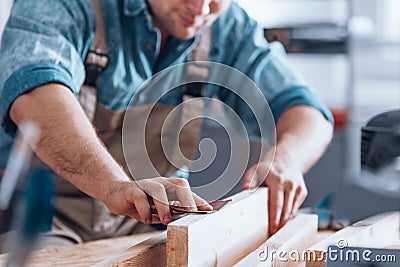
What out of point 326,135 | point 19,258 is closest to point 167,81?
point 326,135

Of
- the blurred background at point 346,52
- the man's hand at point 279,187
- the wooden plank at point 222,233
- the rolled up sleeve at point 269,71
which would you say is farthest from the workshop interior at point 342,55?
the wooden plank at point 222,233

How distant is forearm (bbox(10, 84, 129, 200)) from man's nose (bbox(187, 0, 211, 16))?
125mm

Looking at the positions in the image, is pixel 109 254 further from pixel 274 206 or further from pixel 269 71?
pixel 269 71

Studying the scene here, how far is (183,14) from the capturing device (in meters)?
0.61

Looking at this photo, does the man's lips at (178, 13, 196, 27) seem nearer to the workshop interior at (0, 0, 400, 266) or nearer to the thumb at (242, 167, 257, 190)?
the thumb at (242, 167, 257, 190)

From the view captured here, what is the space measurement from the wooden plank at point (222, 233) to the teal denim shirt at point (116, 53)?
17cm

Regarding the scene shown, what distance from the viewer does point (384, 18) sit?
151 centimetres

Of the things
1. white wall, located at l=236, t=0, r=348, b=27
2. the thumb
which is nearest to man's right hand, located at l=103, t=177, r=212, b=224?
the thumb

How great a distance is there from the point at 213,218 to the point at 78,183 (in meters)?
0.12

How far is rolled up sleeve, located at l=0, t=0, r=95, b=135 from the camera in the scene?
0.55 meters

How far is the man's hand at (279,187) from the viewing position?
573 millimetres

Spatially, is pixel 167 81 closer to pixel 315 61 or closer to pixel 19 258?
pixel 19 258

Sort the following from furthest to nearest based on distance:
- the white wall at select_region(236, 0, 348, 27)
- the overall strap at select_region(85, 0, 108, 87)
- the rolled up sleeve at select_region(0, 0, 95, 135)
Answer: the white wall at select_region(236, 0, 348, 27) → the overall strap at select_region(85, 0, 108, 87) → the rolled up sleeve at select_region(0, 0, 95, 135)

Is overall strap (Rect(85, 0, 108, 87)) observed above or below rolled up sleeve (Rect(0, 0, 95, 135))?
below
